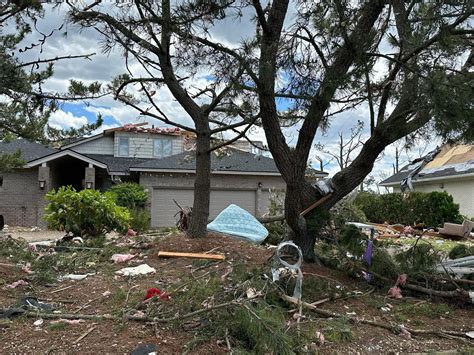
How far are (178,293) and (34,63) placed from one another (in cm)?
347

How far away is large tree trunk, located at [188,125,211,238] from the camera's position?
23.2 feet

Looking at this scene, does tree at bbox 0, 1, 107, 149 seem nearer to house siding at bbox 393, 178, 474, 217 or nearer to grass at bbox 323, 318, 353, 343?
grass at bbox 323, 318, 353, 343

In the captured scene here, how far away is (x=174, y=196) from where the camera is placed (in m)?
17.9

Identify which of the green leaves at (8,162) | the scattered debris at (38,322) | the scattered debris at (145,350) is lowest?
the scattered debris at (145,350)

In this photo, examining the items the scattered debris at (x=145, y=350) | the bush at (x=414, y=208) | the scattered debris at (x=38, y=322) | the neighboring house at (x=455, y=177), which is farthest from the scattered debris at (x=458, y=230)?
the scattered debris at (x=38, y=322)

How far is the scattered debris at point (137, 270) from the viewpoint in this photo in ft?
18.3

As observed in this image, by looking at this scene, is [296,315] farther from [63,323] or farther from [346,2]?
[346,2]

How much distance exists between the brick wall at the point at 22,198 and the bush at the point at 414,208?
11723 mm

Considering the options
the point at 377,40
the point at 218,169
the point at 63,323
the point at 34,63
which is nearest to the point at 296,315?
the point at 63,323

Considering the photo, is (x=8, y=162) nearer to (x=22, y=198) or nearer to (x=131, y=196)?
(x=131, y=196)

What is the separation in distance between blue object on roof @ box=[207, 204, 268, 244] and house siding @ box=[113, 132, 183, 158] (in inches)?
508

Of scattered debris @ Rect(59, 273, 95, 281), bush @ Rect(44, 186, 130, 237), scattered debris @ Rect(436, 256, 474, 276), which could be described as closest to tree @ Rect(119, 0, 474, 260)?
scattered debris @ Rect(436, 256, 474, 276)

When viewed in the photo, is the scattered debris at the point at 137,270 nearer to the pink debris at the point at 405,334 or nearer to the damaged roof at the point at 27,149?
the pink debris at the point at 405,334

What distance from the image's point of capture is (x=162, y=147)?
21375 millimetres
